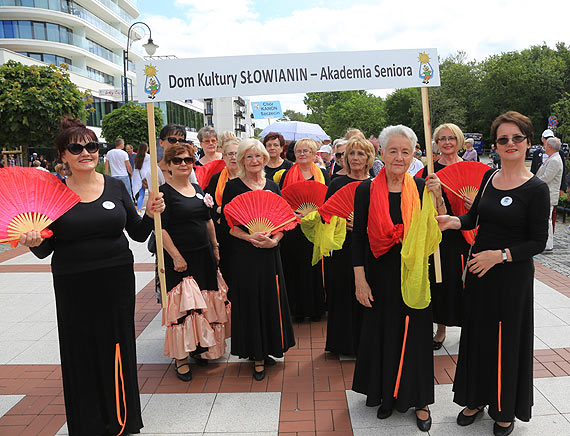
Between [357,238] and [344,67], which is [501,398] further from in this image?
[344,67]

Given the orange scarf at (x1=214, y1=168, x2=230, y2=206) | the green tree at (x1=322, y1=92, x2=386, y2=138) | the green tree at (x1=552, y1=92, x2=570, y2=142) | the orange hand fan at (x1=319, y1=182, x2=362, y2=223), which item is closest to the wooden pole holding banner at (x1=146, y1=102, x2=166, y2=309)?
the orange hand fan at (x1=319, y1=182, x2=362, y2=223)

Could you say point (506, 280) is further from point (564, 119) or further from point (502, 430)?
point (564, 119)

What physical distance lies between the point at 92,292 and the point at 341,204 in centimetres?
212

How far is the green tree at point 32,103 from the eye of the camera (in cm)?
1157

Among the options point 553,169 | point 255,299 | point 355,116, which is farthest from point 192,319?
point 355,116

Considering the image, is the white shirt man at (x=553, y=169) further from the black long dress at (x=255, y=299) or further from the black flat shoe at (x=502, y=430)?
the black long dress at (x=255, y=299)

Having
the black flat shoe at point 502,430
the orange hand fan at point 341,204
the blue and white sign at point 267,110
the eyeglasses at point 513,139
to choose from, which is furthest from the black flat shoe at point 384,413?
the blue and white sign at point 267,110

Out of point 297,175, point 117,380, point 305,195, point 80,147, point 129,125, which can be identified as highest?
point 129,125

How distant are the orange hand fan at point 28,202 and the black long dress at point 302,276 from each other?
9.47 feet

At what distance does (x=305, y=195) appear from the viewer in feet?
15.4

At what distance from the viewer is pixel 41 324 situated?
5293 millimetres

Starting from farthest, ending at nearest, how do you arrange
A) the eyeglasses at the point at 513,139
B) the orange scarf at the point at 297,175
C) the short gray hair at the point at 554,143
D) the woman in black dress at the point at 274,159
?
the short gray hair at the point at 554,143 < the woman in black dress at the point at 274,159 < the orange scarf at the point at 297,175 < the eyeglasses at the point at 513,139

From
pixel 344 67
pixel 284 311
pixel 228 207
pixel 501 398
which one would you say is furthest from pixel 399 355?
pixel 344 67

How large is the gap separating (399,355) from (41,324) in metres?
4.34
